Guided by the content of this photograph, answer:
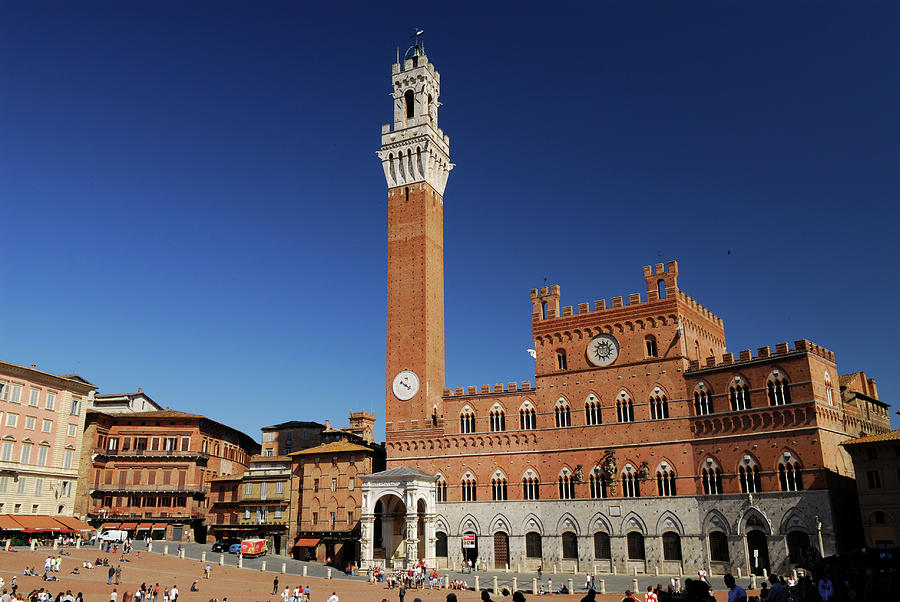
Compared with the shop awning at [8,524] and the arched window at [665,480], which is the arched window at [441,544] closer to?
the arched window at [665,480]

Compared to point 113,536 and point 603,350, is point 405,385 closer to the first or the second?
point 603,350

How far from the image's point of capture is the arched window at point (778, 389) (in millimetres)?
47844

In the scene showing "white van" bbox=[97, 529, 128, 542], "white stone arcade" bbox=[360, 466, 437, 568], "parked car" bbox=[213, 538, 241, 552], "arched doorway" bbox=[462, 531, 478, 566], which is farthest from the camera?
"parked car" bbox=[213, 538, 241, 552]

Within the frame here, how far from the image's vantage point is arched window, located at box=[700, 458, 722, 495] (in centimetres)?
4962

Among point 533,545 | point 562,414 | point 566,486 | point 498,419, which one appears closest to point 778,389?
point 562,414

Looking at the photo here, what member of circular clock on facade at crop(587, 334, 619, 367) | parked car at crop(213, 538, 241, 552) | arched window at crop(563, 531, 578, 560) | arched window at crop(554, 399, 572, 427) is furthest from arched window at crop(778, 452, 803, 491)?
parked car at crop(213, 538, 241, 552)

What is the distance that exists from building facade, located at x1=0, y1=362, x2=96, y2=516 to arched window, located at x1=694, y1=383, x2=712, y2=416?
52196mm

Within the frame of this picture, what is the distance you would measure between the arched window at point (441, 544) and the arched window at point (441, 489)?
261 cm

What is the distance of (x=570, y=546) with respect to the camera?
177ft

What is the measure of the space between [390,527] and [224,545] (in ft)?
52.3

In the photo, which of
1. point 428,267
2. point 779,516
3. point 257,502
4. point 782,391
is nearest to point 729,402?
point 782,391

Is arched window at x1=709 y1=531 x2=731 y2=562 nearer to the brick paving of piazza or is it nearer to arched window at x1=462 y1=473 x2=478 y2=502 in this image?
the brick paving of piazza

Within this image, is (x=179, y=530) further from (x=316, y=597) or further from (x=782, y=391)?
(x=782, y=391)

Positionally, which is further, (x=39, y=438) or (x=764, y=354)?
(x=39, y=438)
